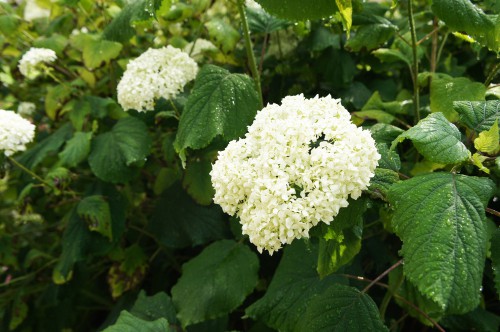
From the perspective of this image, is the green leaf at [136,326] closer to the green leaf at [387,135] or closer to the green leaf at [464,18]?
the green leaf at [387,135]

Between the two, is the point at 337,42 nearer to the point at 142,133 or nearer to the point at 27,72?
the point at 142,133

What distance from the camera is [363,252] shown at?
1994 millimetres

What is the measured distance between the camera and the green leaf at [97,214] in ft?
6.39

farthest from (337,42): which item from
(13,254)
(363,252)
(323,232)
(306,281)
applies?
(13,254)

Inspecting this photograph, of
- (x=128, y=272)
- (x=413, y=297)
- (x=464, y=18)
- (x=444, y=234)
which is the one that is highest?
(x=464, y=18)

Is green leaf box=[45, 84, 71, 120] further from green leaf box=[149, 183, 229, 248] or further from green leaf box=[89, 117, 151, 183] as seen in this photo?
green leaf box=[149, 183, 229, 248]

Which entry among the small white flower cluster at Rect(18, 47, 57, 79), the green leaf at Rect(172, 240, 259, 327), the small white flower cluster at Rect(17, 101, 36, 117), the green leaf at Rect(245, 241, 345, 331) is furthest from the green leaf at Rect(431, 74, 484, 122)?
the small white flower cluster at Rect(17, 101, 36, 117)

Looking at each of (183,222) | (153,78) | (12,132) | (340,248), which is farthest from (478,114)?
(12,132)

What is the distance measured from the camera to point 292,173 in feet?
3.37

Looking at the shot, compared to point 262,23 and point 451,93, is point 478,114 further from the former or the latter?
point 262,23

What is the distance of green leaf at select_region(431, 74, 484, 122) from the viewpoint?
57.0 inches

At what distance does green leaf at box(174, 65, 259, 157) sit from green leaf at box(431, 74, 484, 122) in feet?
1.91

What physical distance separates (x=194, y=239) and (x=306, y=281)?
69 centimetres

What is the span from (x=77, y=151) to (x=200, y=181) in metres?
0.51
